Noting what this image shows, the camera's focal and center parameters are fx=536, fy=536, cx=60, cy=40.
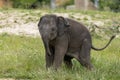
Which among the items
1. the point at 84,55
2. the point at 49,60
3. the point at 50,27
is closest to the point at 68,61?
the point at 84,55

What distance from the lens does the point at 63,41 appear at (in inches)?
317

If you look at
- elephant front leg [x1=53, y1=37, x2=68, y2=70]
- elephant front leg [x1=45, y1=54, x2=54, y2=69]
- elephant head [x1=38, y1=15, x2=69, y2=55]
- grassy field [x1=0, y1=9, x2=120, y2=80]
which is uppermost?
elephant head [x1=38, y1=15, x2=69, y2=55]

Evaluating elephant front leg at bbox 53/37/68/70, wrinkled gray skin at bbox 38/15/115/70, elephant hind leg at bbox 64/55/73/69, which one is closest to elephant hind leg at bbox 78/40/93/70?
wrinkled gray skin at bbox 38/15/115/70

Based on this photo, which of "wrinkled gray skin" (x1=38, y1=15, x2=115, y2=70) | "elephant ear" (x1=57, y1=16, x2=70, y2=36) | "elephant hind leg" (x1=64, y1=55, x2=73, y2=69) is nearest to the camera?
"wrinkled gray skin" (x1=38, y1=15, x2=115, y2=70)

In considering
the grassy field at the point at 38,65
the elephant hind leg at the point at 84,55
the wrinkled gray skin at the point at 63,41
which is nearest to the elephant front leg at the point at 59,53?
the wrinkled gray skin at the point at 63,41

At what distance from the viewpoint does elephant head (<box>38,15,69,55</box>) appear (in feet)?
25.6

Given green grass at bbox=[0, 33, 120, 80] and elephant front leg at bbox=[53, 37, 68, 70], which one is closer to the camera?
green grass at bbox=[0, 33, 120, 80]

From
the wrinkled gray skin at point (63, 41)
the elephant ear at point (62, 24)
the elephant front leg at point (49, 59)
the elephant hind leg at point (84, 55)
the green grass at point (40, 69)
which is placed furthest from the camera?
the elephant hind leg at point (84, 55)

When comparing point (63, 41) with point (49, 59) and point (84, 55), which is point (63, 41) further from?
point (84, 55)

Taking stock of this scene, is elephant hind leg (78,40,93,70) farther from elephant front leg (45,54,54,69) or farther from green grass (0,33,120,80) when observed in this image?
elephant front leg (45,54,54,69)

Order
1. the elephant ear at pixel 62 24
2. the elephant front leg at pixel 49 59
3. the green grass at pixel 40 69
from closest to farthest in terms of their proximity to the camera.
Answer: the green grass at pixel 40 69 → the elephant ear at pixel 62 24 → the elephant front leg at pixel 49 59

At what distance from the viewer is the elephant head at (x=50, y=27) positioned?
780 centimetres

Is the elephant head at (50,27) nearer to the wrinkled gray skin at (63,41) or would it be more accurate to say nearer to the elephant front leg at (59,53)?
the wrinkled gray skin at (63,41)

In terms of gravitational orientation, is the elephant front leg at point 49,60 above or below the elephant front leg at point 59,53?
below
